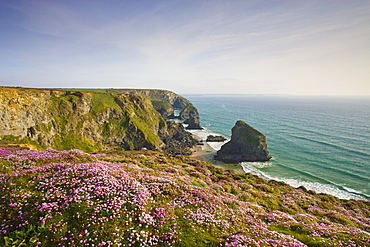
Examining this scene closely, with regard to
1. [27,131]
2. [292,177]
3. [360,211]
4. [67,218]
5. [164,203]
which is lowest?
[292,177]

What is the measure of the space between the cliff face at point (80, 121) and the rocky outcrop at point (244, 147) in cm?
2217

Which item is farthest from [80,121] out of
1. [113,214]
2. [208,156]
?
[113,214]

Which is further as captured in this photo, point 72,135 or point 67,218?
point 72,135

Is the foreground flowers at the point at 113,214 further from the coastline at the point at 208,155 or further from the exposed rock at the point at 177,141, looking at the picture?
the exposed rock at the point at 177,141

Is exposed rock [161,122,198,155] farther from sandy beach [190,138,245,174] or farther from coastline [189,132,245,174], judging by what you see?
sandy beach [190,138,245,174]

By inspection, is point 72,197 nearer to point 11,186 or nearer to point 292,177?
point 11,186

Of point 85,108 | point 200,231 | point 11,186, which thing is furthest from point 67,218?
point 85,108

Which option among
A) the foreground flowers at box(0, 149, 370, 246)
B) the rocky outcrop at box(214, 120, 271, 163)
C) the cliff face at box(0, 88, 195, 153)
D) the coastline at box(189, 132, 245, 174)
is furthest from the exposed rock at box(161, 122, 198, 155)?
the foreground flowers at box(0, 149, 370, 246)

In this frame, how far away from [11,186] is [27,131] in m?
68.9

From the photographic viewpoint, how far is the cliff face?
61.1 meters

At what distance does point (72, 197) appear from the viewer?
11.5 metres

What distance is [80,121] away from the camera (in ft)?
265

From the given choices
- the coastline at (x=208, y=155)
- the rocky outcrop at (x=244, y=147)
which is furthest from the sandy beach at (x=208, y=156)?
the rocky outcrop at (x=244, y=147)

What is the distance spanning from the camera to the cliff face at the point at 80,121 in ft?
200
